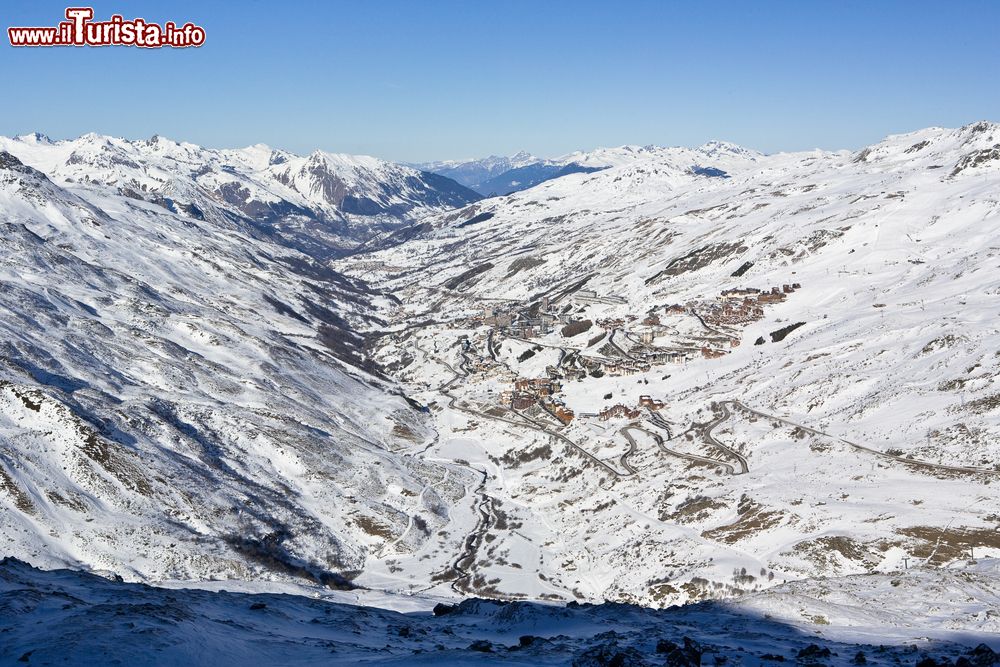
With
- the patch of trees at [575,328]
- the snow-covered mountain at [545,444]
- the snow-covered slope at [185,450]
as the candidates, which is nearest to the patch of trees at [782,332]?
the snow-covered mountain at [545,444]

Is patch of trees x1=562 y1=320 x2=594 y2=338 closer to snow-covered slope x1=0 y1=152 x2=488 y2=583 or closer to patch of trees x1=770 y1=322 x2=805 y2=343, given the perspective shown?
snow-covered slope x1=0 y1=152 x2=488 y2=583

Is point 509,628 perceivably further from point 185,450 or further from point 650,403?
point 650,403

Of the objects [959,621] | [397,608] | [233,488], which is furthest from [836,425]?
[233,488]

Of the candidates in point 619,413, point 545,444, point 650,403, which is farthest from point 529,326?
point 650,403

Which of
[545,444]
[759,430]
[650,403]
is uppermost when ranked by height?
[650,403]

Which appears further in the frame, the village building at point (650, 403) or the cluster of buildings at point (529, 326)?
the cluster of buildings at point (529, 326)

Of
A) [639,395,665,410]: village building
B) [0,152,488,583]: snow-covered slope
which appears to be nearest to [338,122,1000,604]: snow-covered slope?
[639,395,665,410]: village building

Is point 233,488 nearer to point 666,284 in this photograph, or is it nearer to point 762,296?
point 762,296

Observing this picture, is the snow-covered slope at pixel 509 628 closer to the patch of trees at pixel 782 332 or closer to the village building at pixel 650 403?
the village building at pixel 650 403
